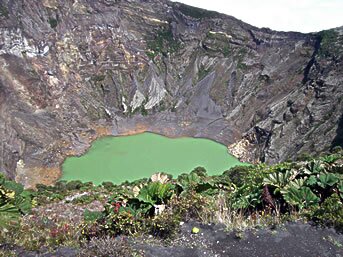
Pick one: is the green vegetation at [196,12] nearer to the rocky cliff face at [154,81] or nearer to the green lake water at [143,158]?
the rocky cliff face at [154,81]

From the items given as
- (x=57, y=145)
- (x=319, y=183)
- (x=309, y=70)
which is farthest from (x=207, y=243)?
(x=309, y=70)

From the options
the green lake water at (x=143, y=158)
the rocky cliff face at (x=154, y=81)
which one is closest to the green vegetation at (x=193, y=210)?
the green lake water at (x=143, y=158)

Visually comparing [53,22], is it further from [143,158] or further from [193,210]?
[193,210]

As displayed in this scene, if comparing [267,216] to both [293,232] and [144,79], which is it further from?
[144,79]

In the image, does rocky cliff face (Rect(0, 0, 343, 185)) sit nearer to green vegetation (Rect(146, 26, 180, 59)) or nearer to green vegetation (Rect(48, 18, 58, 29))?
green vegetation (Rect(146, 26, 180, 59))

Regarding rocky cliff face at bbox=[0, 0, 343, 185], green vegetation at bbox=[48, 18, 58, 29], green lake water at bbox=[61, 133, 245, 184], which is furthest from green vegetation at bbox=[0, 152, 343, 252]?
green vegetation at bbox=[48, 18, 58, 29]

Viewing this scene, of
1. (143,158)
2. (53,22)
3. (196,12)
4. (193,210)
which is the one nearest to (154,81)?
(196,12)

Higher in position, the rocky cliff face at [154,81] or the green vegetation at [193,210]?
the rocky cliff face at [154,81]
